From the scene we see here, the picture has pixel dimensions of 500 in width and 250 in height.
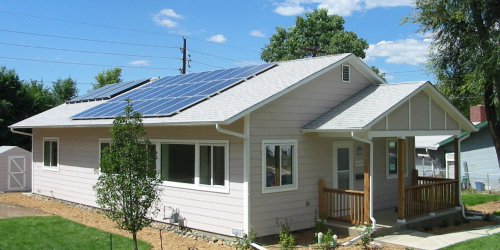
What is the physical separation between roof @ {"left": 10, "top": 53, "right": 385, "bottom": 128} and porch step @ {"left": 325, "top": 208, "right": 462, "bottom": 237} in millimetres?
3566

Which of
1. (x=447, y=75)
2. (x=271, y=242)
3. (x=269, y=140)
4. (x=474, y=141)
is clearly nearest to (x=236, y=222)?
(x=271, y=242)

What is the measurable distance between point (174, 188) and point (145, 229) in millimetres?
1360

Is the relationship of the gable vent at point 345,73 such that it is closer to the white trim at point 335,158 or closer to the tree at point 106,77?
the white trim at point 335,158

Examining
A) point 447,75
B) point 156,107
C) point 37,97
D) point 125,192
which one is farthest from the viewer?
point 37,97

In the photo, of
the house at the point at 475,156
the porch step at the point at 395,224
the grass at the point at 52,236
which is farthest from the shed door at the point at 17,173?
the house at the point at 475,156

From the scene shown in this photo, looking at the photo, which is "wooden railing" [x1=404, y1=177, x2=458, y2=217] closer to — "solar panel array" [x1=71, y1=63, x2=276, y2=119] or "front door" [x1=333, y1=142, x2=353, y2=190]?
"front door" [x1=333, y1=142, x2=353, y2=190]

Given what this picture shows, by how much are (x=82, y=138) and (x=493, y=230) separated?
12551 millimetres

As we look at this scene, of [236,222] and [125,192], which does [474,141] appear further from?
[125,192]

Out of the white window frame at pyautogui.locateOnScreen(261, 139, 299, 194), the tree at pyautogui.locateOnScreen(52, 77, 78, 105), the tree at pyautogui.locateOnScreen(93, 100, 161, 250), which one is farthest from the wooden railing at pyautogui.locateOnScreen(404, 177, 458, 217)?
the tree at pyautogui.locateOnScreen(52, 77, 78, 105)

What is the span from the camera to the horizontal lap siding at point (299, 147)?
35.0 feet

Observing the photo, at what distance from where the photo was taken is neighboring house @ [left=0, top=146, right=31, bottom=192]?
65.3 ft

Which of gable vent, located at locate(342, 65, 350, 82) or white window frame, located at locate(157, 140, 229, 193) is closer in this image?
white window frame, located at locate(157, 140, 229, 193)

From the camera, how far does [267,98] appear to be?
34.7 feet

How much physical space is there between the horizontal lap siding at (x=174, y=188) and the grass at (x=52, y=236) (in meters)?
1.56
